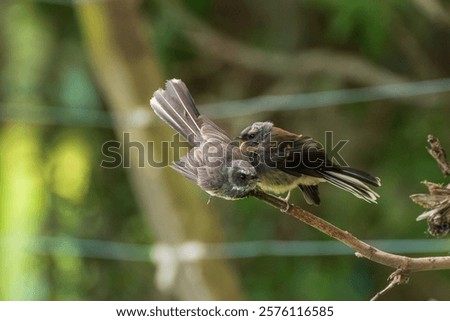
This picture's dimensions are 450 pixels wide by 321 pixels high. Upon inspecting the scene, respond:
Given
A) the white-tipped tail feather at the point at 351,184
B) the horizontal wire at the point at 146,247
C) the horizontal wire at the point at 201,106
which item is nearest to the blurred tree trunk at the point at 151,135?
the horizontal wire at the point at 146,247

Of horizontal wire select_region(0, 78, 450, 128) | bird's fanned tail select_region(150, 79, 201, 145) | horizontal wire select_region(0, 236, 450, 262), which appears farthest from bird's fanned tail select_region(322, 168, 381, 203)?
horizontal wire select_region(0, 78, 450, 128)

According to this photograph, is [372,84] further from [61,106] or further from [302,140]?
[302,140]

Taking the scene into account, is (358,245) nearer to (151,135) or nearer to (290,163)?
(290,163)

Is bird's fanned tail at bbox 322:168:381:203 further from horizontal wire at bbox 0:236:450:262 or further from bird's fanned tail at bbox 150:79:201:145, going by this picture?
horizontal wire at bbox 0:236:450:262

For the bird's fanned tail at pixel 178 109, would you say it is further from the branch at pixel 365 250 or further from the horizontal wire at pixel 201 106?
the horizontal wire at pixel 201 106

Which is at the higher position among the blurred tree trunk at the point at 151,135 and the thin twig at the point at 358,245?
the blurred tree trunk at the point at 151,135
